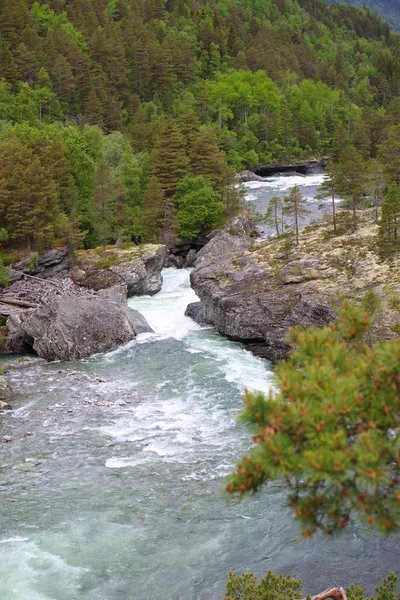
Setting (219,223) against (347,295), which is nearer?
(347,295)

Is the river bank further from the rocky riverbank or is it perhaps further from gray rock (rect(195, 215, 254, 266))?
gray rock (rect(195, 215, 254, 266))

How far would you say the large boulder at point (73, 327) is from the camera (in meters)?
35.6

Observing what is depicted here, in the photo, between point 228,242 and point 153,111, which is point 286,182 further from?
point 228,242

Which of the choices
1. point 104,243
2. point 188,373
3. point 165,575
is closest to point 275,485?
point 165,575

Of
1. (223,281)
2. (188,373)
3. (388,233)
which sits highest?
(388,233)

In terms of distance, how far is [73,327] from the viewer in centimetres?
3619

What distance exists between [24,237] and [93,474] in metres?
29.4

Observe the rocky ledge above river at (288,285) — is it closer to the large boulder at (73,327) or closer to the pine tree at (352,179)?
the pine tree at (352,179)

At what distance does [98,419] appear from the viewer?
2672 centimetres

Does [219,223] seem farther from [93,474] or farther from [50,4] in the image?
[50,4]

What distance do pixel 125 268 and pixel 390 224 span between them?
2121 cm

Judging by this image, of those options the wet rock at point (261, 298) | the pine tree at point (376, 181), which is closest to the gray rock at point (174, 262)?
the wet rock at point (261, 298)

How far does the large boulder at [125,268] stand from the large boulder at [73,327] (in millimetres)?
6980

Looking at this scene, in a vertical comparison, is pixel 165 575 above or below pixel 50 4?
below
